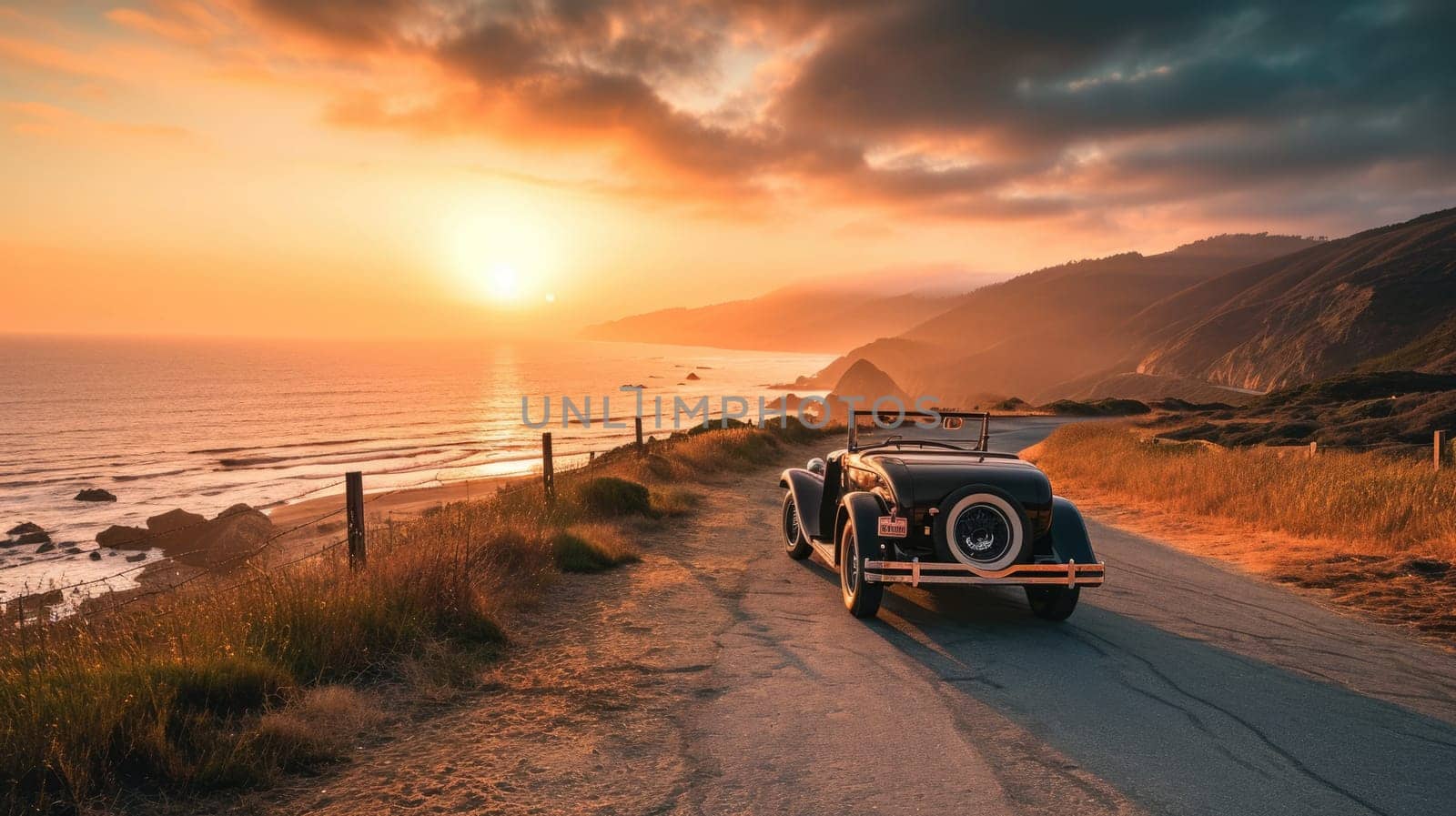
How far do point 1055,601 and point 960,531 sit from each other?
1.34 metres

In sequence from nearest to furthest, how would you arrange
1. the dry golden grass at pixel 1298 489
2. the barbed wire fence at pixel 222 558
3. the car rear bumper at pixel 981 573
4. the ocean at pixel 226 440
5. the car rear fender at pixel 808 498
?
the car rear bumper at pixel 981 573, the barbed wire fence at pixel 222 558, the car rear fender at pixel 808 498, the dry golden grass at pixel 1298 489, the ocean at pixel 226 440

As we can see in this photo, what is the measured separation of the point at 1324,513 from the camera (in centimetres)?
1119

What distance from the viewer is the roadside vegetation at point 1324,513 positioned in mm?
8336

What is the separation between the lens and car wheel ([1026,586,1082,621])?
6805mm

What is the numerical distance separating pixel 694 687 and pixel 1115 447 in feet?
60.0

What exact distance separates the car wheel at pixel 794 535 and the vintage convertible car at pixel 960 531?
186 cm

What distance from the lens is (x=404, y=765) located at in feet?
13.4

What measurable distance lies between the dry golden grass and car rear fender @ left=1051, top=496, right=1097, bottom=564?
5.73m

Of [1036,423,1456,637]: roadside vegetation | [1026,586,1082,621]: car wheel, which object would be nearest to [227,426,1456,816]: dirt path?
[1026,586,1082,621]: car wheel

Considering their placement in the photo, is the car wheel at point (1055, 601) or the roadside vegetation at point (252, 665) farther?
the car wheel at point (1055, 601)

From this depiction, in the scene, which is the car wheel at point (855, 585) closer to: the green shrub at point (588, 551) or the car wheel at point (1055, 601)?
the car wheel at point (1055, 601)

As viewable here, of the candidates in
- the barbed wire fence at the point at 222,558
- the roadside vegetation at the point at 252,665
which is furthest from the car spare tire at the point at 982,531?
the barbed wire fence at the point at 222,558

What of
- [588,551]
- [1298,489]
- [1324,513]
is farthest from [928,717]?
[1298,489]

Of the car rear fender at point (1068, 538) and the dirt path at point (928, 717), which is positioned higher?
the car rear fender at point (1068, 538)
